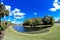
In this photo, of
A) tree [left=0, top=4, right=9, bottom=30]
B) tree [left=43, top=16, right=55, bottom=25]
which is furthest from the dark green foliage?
tree [left=0, top=4, right=9, bottom=30]

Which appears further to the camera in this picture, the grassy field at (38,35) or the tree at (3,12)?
the tree at (3,12)

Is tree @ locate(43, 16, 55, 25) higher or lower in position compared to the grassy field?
higher

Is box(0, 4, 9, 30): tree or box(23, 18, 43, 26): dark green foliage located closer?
box(23, 18, 43, 26): dark green foliage

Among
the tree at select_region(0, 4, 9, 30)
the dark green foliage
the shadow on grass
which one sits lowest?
the shadow on grass

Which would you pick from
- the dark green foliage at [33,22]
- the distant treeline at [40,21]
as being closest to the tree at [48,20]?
the distant treeline at [40,21]

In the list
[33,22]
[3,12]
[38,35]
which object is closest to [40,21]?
[33,22]

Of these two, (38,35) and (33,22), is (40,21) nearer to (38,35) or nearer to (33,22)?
(33,22)

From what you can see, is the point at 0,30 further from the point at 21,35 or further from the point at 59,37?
the point at 59,37

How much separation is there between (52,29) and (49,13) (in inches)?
24.7

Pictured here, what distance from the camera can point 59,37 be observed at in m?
6.28

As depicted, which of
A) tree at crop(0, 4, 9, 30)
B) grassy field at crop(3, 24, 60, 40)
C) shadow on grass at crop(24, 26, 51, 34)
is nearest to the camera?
grassy field at crop(3, 24, 60, 40)

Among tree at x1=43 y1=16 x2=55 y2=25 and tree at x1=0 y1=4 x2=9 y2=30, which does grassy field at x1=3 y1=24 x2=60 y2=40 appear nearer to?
tree at x1=43 y1=16 x2=55 y2=25

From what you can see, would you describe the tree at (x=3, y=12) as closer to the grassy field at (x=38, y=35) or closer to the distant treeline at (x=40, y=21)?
the grassy field at (x=38, y=35)

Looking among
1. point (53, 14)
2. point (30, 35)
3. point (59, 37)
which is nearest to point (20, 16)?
point (30, 35)
